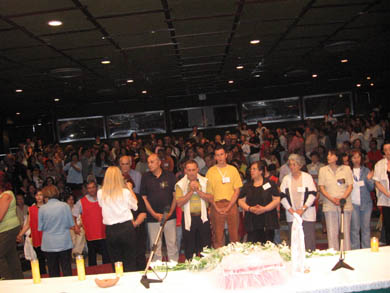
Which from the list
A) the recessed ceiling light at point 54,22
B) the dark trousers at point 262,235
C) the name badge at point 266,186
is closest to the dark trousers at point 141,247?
the dark trousers at point 262,235

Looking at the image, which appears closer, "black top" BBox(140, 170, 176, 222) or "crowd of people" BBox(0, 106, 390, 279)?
"crowd of people" BBox(0, 106, 390, 279)

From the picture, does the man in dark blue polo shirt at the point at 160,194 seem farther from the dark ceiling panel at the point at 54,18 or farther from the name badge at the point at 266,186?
the dark ceiling panel at the point at 54,18

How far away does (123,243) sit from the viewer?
4.94 meters

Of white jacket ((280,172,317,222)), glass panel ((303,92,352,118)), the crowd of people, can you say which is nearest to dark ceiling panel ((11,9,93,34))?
the crowd of people

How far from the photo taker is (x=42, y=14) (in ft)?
19.7

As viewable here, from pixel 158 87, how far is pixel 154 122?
388 centimetres

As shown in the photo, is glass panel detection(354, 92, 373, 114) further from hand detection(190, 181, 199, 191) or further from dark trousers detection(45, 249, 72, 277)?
dark trousers detection(45, 249, 72, 277)

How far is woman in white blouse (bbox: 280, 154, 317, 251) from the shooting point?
5.74 meters

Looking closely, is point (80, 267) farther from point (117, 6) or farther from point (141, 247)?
point (117, 6)

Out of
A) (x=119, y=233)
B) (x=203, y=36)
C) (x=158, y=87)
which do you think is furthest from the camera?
(x=158, y=87)

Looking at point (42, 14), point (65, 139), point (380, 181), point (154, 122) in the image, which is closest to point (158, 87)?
point (154, 122)

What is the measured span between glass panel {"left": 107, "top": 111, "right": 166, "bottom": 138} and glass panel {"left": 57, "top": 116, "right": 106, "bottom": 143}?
0.39 metres

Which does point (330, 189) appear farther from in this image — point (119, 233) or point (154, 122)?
point (154, 122)

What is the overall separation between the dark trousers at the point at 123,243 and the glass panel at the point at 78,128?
45.9 ft
